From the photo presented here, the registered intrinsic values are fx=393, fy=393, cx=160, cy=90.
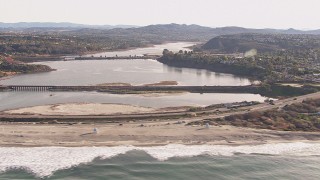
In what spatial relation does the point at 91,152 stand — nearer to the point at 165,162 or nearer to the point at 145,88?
the point at 165,162

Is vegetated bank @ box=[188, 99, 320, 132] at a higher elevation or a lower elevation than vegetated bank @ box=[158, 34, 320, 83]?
lower

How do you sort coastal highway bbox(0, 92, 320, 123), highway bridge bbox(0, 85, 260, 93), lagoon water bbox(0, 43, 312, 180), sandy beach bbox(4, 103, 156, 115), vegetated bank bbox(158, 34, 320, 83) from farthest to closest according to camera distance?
1. vegetated bank bbox(158, 34, 320, 83)
2. highway bridge bbox(0, 85, 260, 93)
3. sandy beach bbox(4, 103, 156, 115)
4. coastal highway bbox(0, 92, 320, 123)
5. lagoon water bbox(0, 43, 312, 180)

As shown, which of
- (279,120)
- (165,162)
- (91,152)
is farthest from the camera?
(279,120)

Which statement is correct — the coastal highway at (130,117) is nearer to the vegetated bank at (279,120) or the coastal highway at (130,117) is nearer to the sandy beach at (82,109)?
the vegetated bank at (279,120)

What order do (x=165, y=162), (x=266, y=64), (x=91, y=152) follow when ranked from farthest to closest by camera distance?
(x=266, y=64), (x=91, y=152), (x=165, y=162)

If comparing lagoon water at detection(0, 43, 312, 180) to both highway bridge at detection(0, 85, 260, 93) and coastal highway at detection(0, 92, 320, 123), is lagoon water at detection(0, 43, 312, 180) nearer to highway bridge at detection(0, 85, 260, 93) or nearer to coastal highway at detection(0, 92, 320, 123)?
coastal highway at detection(0, 92, 320, 123)

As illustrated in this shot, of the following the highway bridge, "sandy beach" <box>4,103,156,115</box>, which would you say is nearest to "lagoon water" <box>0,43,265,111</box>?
the highway bridge

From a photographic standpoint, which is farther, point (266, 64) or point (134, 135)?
point (266, 64)

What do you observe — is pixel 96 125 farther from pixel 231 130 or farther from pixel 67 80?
pixel 67 80

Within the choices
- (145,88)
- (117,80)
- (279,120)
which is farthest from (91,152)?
(117,80)
